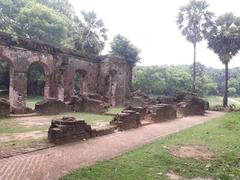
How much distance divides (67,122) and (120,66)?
1601 cm

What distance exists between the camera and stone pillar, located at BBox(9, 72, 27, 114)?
15805mm

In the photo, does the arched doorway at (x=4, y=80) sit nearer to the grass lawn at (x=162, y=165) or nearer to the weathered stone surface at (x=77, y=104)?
the weathered stone surface at (x=77, y=104)

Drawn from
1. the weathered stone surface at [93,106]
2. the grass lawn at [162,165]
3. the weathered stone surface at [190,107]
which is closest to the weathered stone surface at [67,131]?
the grass lawn at [162,165]

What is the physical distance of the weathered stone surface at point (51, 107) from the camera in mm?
15312

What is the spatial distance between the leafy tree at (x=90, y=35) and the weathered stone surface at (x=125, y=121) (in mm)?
21321

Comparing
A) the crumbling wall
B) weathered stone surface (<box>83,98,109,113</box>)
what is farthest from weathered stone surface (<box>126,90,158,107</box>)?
weathered stone surface (<box>83,98,109,113</box>)

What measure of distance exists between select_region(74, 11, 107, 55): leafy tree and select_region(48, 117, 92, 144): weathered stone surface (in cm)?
2397

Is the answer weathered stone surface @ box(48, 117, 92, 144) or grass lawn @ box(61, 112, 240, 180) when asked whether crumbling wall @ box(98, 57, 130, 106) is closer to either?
weathered stone surface @ box(48, 117, 92, 144)

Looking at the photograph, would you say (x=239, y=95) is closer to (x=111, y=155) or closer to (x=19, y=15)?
(x=19, y=15)

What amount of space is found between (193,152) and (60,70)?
533 inches

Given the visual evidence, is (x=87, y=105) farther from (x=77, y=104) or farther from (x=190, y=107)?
(x=190, y=107)

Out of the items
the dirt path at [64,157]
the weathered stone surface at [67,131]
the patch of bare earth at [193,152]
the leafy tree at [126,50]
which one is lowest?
the patch of bare earth at [193,152]

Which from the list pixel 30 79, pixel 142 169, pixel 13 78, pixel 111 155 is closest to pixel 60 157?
pixel 111 155

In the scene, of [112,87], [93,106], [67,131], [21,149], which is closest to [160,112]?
[93,106]
